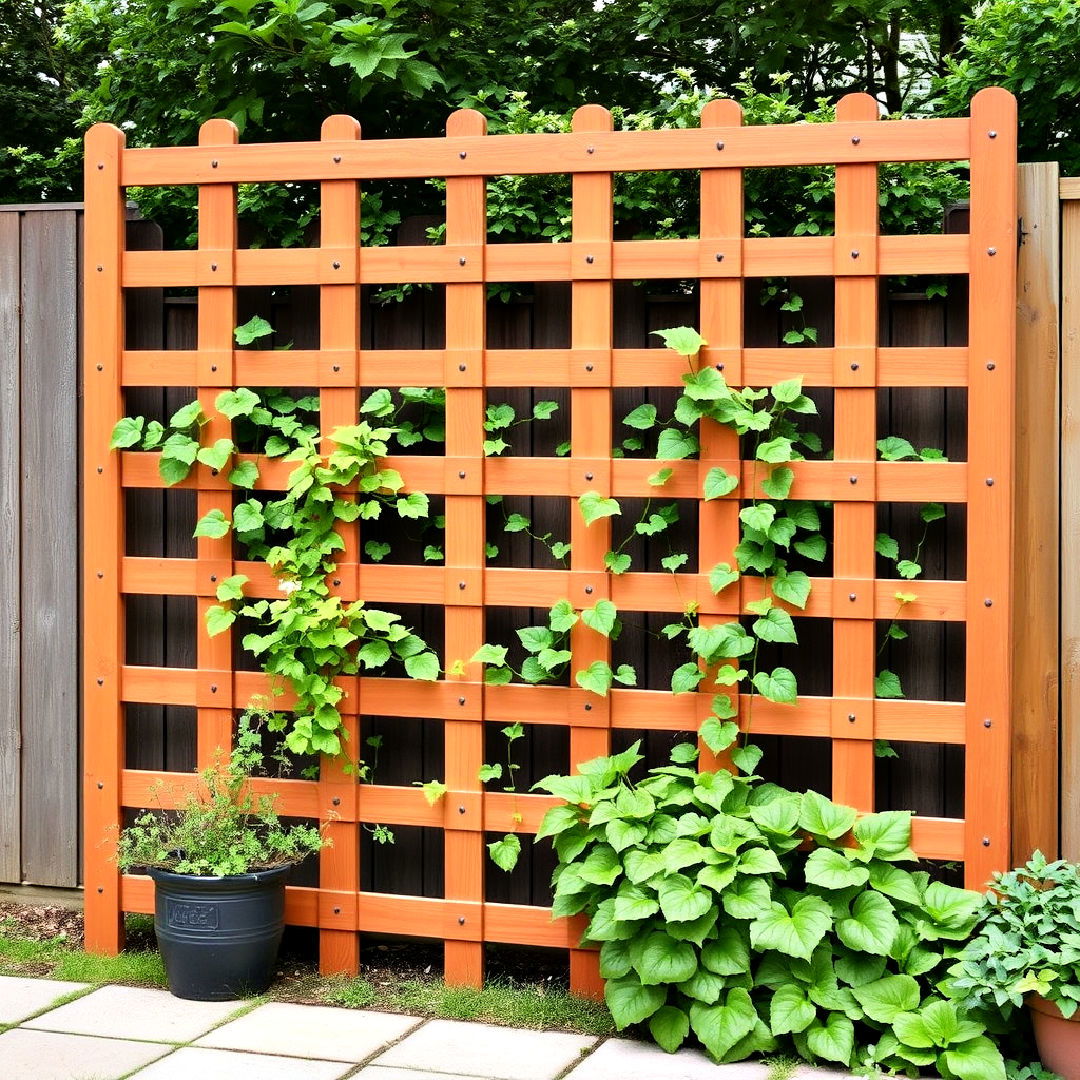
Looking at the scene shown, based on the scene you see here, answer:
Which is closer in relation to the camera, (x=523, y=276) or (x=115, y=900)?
(x=523, y=276)

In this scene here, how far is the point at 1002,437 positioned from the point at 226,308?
206 cm

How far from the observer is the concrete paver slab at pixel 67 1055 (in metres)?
2.88

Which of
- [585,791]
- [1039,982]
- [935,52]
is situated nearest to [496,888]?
[585,791]

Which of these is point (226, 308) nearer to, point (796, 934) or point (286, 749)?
point (286, 749)

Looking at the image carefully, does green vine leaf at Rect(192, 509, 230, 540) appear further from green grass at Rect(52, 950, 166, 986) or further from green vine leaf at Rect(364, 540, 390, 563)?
green grass at Rect(52, 950, 166, 986)

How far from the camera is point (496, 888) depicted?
3676 millimetres

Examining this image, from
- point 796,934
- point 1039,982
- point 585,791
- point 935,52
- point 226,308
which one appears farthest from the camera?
point 935,52

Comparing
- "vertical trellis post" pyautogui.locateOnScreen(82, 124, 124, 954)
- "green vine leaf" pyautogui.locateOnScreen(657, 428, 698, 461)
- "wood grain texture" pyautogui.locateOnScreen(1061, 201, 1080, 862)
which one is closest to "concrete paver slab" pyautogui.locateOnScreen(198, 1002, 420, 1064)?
"vertical trellis post" pyautogui.locateOnScreen(82, 124, 124, 954)

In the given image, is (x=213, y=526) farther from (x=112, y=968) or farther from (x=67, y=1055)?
(x=67, y=1055)

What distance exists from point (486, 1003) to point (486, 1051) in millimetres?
291

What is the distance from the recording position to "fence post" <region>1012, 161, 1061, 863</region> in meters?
3.22

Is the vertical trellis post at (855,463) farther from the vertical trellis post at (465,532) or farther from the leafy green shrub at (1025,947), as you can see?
the vertical trellis post at (465,532)

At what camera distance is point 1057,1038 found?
2.78 metres

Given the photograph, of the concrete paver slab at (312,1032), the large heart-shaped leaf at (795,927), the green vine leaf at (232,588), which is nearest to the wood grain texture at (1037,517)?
the large heart-shaped leaf at (795,927)
